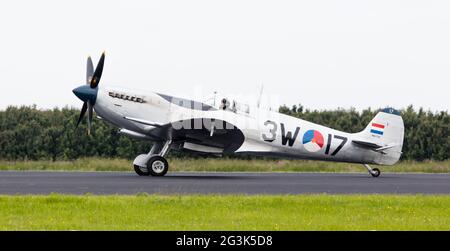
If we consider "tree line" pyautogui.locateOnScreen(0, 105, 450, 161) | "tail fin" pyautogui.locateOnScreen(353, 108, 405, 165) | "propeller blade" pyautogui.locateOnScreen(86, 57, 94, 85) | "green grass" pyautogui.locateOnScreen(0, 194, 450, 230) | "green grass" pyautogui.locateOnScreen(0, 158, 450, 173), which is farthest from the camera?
"tree line" pyautogui.locateOnScreen(0, 105, 450, 161)

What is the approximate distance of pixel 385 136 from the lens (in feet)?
104

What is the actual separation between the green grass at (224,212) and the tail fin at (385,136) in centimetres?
1171

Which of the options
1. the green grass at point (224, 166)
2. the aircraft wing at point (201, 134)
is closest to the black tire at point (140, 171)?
the aircraft wing at point (201, 134)

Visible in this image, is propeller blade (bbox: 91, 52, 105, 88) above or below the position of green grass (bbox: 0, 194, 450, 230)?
above

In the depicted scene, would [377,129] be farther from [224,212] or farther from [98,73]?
[224,212]

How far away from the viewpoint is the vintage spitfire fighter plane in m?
28.8

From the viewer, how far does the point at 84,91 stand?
94.6 feet

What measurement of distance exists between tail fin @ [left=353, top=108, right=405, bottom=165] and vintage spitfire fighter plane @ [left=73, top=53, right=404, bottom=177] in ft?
0.73

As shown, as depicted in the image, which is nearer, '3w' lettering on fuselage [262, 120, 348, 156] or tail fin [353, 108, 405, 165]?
'3w' lettering on fuselage [262, 120, 348, 156]

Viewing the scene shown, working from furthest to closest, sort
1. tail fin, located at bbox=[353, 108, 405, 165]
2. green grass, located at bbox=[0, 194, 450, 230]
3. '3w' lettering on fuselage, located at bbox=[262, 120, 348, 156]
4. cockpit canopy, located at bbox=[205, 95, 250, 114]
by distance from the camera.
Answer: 1. tail fin, located at bbox=[353, 108, 405, 165]
2. '3w' lettering on fuselage, located at bbox=[262, 120, 348, 156]
3. cockpit canopy, located at bbox=[205, 95, 250, 114]
4. green grass, located at bbox=[0, 194, 450, 230]

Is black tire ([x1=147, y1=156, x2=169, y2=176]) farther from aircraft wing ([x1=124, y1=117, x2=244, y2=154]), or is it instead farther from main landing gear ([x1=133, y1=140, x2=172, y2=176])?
aircraft wing ([x1=124, y1=117, x2=244, y2=154])

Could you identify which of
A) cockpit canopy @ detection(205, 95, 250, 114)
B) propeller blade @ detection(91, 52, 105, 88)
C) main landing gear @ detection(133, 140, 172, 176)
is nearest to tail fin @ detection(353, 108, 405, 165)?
cockpit canopy @ detection(205, 95, 250, 114)
